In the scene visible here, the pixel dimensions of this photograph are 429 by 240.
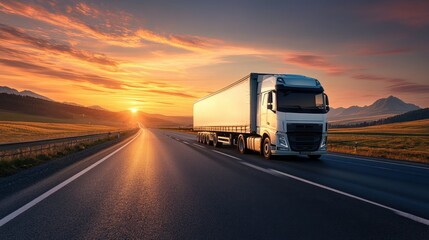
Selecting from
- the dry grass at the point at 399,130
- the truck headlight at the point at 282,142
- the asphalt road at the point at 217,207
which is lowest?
the asphalt road at the point at 217,207

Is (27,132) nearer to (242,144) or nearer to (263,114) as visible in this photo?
(242,144)

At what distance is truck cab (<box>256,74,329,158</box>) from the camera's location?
15.3 meters

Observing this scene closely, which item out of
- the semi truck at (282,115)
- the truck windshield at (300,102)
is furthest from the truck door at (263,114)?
the truck windshield at (300,102)

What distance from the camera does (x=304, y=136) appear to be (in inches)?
609

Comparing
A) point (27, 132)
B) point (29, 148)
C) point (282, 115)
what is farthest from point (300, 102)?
point (27, 132)

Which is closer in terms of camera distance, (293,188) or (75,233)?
(75,233)

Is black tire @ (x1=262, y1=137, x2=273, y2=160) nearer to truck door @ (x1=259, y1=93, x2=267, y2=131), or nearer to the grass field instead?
truck door @ (x1=259, y1=93, x2=267, y2=131)

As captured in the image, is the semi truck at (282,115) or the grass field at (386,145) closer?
the semi truck at (282,115)

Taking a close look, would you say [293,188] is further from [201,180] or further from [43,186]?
[43,186]

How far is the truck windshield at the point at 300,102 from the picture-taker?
15.5 metres

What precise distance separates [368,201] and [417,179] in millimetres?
4767

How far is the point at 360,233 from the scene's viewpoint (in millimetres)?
4879

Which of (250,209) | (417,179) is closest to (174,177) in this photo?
(250,209)

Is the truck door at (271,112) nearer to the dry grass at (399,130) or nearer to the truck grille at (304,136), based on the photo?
the truck grille at (304,136)
